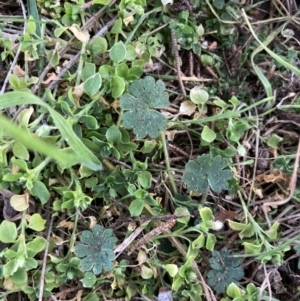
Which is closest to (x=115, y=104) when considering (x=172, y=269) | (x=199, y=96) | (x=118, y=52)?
(x=118, y=52)

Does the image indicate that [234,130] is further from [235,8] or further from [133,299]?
[133,299]

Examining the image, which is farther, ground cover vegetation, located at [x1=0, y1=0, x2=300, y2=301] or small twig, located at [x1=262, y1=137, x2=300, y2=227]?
small twig, located at [x1=262, y1=137, x2=300, y2=227]

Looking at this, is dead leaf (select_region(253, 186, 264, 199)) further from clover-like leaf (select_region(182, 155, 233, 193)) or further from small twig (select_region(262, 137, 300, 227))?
clover-like leaf (select_region(182, 155, 233, 193))

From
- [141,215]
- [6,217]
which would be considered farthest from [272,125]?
[6,217]

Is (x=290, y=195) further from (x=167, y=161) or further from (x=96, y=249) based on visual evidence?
(x=96, y=249)

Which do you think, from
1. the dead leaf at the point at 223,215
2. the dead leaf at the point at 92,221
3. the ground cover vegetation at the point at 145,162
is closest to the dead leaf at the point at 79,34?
the ground cover vegetation at the point at 145,162

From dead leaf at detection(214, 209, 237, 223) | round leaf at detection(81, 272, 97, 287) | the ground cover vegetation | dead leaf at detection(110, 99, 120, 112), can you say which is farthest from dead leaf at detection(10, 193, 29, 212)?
dead leaf at detection(214, 209, 237, 223)
